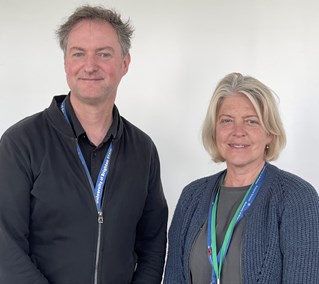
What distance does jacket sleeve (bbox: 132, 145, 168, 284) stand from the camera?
199 cm

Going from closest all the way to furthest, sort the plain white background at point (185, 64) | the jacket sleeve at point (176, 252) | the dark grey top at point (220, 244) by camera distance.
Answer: the dark grey top at point (220, 244) < the jacket sleeve at point (176, 252) < the plain white background at point (185, 64)

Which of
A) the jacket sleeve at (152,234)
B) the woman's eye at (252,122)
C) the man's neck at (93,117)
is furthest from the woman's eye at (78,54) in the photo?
the woman's eye at (252,122)

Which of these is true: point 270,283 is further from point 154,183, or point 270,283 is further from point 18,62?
point 18,62

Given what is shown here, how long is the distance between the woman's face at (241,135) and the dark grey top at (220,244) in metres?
0.12

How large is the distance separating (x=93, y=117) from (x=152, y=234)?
2.02 feet

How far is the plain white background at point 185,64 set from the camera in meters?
2.62

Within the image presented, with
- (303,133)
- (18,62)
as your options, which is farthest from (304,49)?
(18,62)

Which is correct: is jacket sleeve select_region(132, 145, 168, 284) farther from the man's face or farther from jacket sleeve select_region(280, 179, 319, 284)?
jacket sleeve select_region(280, 179, 319, 284)

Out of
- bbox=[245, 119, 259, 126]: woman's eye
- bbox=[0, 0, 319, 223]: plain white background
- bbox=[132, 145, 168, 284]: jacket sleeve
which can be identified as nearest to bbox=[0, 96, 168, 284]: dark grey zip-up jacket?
bbox=[132, 145, 168, 284]: jacket sleeve

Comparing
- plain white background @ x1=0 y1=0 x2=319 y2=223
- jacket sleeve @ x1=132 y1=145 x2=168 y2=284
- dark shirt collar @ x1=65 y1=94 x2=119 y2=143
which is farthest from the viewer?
plain white background @ x1=0 y1=0 x2=319 y2=223

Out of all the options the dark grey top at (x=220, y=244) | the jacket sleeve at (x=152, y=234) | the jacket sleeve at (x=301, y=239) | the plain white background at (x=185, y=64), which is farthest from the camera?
the plain white background at (x=185, y=64)

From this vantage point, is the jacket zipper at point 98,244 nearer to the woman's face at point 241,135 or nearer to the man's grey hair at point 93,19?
→ the woman's face at point 241,135

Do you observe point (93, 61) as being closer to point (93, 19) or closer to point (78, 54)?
point (78, 54)

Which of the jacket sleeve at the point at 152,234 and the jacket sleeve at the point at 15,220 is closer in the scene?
the jacket sleeve at the point at 15,220
